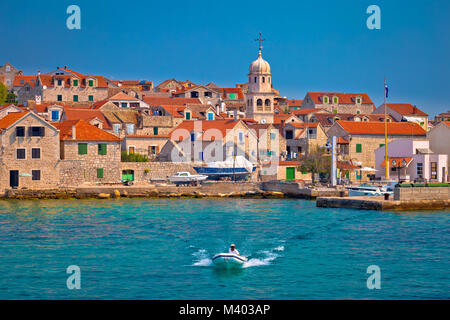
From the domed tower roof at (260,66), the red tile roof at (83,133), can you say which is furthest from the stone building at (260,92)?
the red tile roof at (83,133)

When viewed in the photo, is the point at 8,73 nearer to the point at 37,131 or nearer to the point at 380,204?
the point at 37,131

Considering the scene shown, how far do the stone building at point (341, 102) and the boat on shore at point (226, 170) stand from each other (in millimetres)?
48776

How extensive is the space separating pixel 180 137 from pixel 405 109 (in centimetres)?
4388

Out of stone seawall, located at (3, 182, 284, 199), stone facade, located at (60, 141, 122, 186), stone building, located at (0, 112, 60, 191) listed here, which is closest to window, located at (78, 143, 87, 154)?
stone facade, located at (60, 141, 122, 186)

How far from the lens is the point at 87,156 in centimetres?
A: 6406

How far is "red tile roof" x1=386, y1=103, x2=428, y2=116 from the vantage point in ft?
341

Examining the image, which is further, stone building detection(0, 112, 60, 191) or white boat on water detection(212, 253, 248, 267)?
stone building detection(0, 112, 60, 191)

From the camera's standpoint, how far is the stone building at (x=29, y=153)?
6091 cm

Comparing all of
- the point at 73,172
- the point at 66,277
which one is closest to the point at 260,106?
the point at 73,172

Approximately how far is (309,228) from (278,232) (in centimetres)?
258

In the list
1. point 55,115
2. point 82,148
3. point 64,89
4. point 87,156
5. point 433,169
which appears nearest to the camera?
point 82,148

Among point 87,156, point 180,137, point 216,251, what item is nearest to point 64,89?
point 180,137

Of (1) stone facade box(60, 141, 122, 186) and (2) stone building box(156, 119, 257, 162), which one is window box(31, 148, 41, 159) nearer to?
(1) stone facade box(60, 141, 122, 186)

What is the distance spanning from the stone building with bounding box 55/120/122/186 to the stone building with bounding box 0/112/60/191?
110 cm
